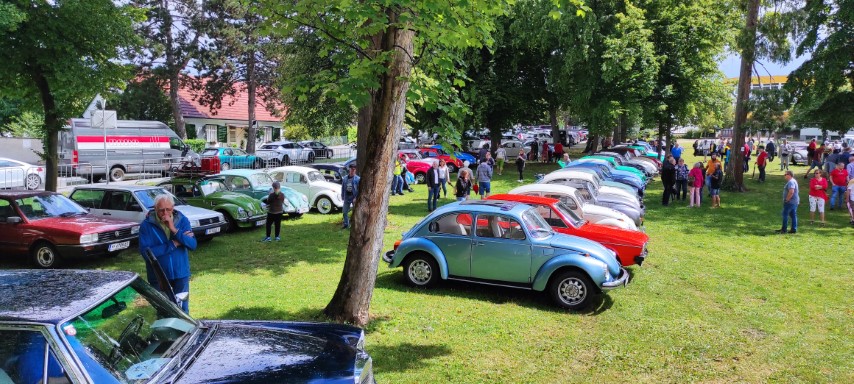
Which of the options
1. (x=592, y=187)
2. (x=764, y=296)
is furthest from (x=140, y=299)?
(x=592, y=187)

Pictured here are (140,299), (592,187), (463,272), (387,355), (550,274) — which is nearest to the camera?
(140,299)

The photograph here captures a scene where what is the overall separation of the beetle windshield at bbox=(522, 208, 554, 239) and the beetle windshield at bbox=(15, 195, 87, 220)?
8.84 m

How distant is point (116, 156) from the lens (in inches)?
1073

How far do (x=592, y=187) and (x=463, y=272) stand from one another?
782 cm

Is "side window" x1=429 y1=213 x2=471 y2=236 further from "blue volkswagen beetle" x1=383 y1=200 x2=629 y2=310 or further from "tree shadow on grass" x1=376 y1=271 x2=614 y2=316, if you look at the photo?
"tree shadow on grass" x1=376 y1=271 x2=614 y2=316

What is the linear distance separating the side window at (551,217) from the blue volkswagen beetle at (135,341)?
6.96 metres

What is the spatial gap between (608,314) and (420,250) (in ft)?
9.79

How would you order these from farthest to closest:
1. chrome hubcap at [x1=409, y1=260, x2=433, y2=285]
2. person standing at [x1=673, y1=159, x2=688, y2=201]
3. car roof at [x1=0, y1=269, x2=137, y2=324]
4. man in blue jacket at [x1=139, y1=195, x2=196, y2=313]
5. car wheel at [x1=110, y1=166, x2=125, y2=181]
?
car wheel at [x1=110, y1=166, x2=125, y2=181], person standing at [x1=673, y1=159, x2=688, y2=201], chrome hubcap at [x1=409, y1=260, x2=433, y2=285], man in blue jacket at [x1=139, y1=195, x2=196, y2=313], car roof at [x1=0, y1=269, x2=137, y2=324]

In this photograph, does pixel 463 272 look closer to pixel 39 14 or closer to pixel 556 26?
pixel 39 14

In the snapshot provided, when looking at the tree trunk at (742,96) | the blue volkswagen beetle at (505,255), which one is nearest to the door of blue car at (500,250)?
the blue volkswagen beetle at (505,255)

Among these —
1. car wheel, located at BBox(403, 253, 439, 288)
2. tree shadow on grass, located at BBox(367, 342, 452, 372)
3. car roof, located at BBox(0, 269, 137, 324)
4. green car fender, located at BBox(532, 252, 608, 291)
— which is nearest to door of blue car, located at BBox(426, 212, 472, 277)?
car wheel, located at BBox(403, 253, 439, 288)

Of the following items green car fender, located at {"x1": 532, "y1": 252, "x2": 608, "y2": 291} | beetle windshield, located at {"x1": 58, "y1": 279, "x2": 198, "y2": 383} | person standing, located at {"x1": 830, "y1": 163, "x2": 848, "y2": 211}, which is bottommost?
green car fender, located at {"x1": 532, "y1": 252, "x2": 608, "y2": 291}

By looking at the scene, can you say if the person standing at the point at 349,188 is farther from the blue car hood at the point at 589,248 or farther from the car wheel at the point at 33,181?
the car wheel at the point at 33,181

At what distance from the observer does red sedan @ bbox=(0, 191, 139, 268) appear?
33.8 feet
